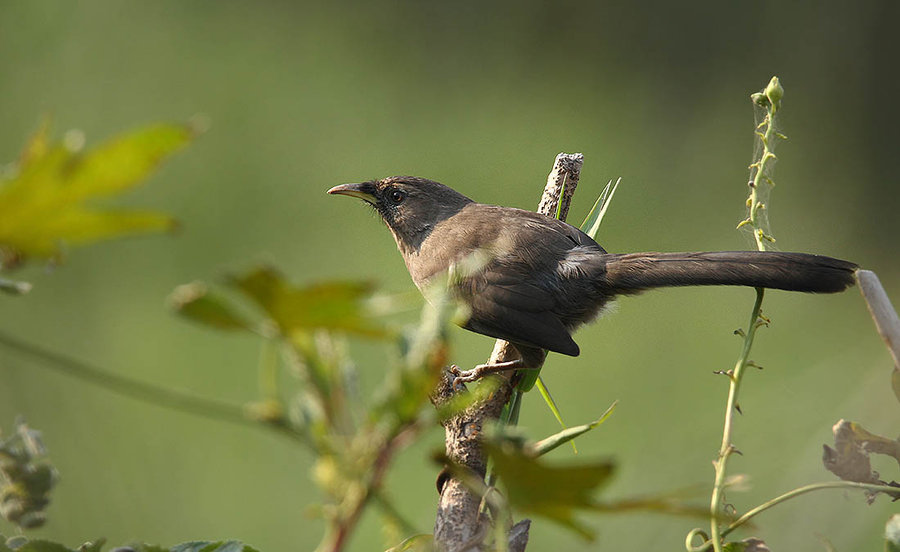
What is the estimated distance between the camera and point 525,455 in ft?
1.03

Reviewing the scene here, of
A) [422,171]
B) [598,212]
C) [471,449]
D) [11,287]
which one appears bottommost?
[471,449]

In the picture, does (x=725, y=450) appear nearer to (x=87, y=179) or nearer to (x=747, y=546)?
(x=747, y=546)

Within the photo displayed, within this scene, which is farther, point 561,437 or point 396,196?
point 396,196

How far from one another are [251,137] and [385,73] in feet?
1.91

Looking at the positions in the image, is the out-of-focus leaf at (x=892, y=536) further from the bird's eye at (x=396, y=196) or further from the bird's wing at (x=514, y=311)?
the bird's eye at (x=396, y=196)

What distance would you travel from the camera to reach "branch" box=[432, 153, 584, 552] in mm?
595

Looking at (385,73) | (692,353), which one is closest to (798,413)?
(692,353)

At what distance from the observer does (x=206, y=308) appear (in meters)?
0.30

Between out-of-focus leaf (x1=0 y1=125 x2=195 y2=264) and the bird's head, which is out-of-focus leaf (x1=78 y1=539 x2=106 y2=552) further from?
the bird's head

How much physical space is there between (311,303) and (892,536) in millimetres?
368

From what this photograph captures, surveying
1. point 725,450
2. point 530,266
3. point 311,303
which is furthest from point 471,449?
point 530,266

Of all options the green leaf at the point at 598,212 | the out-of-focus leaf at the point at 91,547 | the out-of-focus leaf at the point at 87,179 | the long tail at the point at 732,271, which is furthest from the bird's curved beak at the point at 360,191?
the out-of-focus leaf at the point at 87,179

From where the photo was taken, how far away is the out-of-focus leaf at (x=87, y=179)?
11.8 inches

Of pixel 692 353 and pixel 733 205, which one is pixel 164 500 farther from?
pixel 733 205
